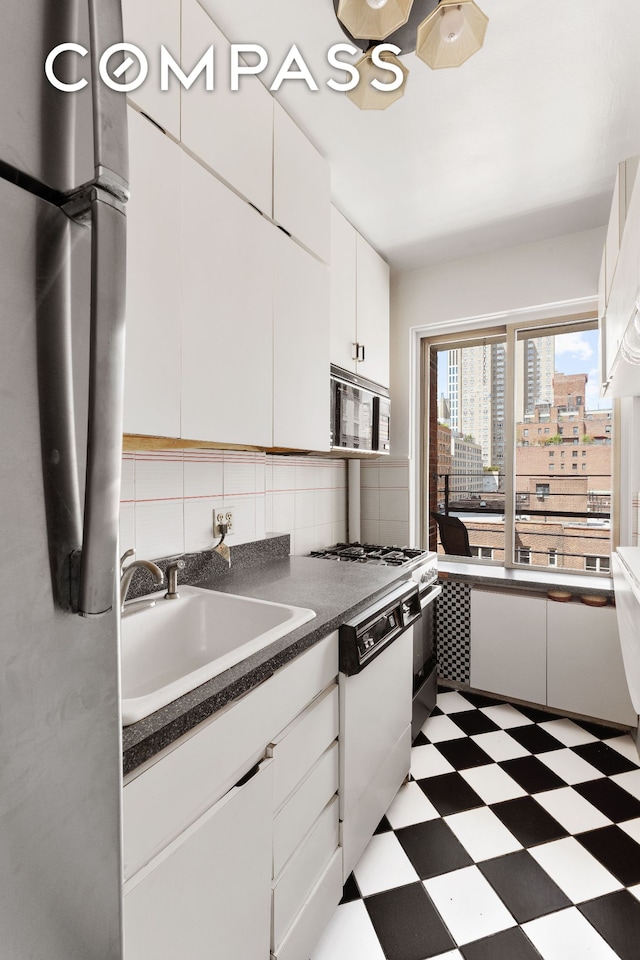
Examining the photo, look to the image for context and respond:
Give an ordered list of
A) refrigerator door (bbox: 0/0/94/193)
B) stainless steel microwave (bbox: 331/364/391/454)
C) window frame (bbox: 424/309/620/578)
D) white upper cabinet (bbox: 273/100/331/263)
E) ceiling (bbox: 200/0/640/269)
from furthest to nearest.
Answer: window frame (bbox: 424/309/620/578)
stainless steel microwave (bbox: 331/364/391/454)
white upper cabinet (bbox: 273/100/331/263)
ceiling (bbox: 200/0/640/269)
refrigerator door (bbox: 0/0/94/193)

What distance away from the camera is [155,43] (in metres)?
1.16

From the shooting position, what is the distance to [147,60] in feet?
3.77

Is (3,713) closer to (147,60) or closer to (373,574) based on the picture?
(147,60)

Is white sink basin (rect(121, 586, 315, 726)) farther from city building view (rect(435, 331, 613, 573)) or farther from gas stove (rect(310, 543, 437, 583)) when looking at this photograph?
city building view (rect(435, 331, 613, 573))

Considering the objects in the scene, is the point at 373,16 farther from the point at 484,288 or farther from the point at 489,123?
the point at 484,288

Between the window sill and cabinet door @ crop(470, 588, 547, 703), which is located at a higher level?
the window sill

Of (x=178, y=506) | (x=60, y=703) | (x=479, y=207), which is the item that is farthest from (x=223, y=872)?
(x=479, y=207)

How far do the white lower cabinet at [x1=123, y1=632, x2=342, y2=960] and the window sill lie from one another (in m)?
1.65

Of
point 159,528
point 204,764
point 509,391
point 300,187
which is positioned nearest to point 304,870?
point 204,764

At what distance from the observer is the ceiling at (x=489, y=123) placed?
1.37 meters

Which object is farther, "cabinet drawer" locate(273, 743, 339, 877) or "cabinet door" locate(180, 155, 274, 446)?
"cabinet door" locate(180, 155, 274, 446)

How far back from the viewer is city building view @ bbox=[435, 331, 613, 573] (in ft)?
8.97

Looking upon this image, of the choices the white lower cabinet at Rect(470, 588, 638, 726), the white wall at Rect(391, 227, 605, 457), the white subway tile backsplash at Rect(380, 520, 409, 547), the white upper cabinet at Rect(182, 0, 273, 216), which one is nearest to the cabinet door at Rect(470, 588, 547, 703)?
the white lower cabinet at Rect(470, 588, 638, 726)

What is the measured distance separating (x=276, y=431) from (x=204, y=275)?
0.58 metres
